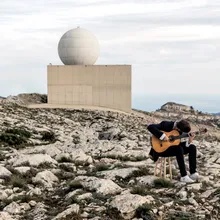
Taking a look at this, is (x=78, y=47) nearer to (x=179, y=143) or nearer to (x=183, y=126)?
(x=179, y=143)

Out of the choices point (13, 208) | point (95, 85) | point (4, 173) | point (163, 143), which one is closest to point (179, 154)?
point (163, 143)

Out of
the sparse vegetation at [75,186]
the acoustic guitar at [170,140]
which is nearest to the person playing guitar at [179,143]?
the acoustic guitar at [170,140]

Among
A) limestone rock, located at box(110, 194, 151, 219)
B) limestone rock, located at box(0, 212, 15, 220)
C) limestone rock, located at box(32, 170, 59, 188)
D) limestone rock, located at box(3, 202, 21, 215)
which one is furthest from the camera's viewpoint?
limestone rock, located at box(32, 170, 59, 188)

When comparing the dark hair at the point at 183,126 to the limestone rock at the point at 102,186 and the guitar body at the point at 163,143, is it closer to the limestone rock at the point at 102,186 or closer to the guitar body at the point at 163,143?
the guitar body at the point at 163,143

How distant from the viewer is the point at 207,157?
1441 cm

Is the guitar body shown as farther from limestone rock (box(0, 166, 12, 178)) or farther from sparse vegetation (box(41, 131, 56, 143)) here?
sparse vegetation (box(41, 131, 56, 143))

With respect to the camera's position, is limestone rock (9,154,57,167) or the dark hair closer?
the dark hair

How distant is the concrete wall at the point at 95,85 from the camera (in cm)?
4316

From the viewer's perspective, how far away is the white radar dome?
43.6 metres

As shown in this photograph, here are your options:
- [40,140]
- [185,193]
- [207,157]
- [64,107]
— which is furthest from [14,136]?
[64,107]

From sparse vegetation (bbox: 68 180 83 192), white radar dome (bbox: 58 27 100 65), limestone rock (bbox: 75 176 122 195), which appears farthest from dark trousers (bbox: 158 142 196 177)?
white radar dome (bbox: 58 27 100 65)

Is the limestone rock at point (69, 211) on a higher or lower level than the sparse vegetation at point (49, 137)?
higher

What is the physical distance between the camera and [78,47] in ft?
143

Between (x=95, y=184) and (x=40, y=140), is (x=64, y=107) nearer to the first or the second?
(x=40, y=140)
